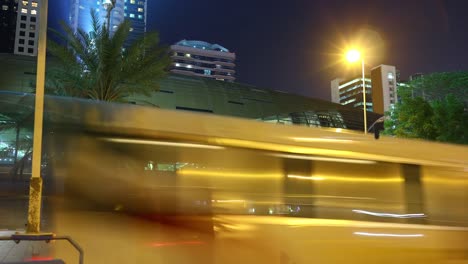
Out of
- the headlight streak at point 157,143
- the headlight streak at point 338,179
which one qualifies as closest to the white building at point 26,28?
the headlight streak at point 157,143

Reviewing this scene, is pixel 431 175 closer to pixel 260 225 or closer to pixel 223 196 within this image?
pixel 260 225

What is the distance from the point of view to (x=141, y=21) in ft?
511

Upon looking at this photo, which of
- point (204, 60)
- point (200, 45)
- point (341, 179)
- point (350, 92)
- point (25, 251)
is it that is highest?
point (200, 45)

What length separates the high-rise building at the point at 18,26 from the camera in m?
104

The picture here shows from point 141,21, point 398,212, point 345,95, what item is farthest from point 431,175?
point 141,21

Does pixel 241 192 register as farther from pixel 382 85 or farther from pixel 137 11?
pixel 137 11

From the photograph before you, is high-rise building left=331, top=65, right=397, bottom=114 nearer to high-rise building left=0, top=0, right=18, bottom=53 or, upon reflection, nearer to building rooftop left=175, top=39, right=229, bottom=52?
building rooftop left=175, top=39, right=229, bottom=52

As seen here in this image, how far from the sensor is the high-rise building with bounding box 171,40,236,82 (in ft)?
460

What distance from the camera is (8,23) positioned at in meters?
105

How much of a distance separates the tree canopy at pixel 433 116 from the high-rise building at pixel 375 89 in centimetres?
3574

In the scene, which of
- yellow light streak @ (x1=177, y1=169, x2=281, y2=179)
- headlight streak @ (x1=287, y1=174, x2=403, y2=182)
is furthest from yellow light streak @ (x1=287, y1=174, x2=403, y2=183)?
yellow light streak @ (x1=177, y1=169, x2=281, y2=179)

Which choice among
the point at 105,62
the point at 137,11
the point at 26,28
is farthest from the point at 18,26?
the point at 105,62

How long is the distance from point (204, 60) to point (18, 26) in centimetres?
5513

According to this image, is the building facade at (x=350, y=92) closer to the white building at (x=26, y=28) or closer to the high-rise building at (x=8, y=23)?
the white building at (x=26, y=28)
